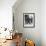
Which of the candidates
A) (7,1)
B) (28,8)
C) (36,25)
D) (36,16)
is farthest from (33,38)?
(7,1)

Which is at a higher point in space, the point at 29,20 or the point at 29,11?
the point at 29,11

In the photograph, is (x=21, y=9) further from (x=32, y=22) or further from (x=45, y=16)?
(x=45, y=16)

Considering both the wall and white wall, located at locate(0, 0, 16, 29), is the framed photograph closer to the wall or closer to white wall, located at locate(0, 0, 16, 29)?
the wall

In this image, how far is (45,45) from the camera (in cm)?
496

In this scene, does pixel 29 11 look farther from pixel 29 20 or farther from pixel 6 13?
pixel 6 13

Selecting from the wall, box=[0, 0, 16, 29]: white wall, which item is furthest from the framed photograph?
box=[0, 0, 16, 29]: white wall

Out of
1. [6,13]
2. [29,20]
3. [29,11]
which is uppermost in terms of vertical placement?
[29,11]

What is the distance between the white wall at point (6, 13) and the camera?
14.3 ft

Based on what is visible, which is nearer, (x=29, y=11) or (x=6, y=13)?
(x=6, y=13)

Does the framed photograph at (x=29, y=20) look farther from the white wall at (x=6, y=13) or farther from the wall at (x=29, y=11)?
the white wall at (x=6, y=13)

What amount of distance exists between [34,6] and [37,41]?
5.39 feet

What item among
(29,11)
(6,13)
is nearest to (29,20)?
(29,11)

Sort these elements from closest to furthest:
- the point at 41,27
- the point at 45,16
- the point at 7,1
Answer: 1. the point at 7,1
2. the point at 45,16
3. the point at 41,27

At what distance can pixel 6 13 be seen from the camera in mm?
4406
